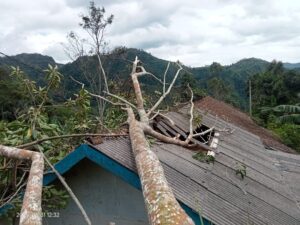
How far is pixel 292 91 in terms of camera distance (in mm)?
31156

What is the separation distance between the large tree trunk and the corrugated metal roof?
51cm

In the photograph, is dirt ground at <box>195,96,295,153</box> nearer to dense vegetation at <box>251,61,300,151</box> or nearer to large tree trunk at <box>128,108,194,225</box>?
large tree trunk at <box>128,108,194,225</box>

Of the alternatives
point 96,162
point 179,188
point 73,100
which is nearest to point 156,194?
point 179,188

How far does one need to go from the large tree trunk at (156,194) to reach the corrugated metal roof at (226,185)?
507 mm

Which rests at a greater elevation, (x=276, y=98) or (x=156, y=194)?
(x=156, y=194)

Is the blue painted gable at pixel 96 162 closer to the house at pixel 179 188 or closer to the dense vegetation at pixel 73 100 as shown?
the house at pixel 179 188

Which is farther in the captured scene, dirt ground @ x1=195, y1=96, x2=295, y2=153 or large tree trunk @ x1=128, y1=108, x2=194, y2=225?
dirt ground @ x1=195, y1=96, x2=295, y2=153

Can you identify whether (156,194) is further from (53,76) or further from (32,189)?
(53,76)

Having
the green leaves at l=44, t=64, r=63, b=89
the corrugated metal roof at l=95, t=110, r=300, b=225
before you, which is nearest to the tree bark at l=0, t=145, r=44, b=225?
the corrugated metal roof at l=95, t=110, r=300, b=225

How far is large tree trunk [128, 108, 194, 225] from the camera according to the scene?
89.6 inches

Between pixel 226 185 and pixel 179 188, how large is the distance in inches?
34.3

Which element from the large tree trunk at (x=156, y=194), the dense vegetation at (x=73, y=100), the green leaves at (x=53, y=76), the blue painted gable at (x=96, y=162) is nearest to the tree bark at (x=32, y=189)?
the dense vegetation at (x=73, y=100)

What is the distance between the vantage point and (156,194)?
106 inches

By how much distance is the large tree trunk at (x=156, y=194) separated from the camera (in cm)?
228
